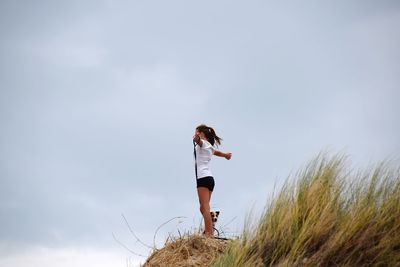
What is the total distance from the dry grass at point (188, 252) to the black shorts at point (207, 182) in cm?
97

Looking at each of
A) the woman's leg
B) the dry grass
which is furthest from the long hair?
the dry grass

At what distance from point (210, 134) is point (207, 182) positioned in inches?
42.0

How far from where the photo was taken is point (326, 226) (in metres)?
5.51

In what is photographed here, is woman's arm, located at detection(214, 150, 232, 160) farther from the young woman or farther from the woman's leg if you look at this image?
the woman's leg

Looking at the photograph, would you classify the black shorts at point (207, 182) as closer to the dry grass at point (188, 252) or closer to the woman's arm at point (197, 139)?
the woman's arm at point (197, 139)

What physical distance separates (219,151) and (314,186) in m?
2.58

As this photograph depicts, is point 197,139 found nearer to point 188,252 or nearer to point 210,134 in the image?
point 210,134

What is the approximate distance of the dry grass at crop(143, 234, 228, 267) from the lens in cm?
648

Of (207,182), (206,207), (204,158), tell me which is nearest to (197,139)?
(204,158)

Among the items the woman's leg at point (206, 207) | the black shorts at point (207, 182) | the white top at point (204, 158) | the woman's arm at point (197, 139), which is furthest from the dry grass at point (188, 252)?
the woman's arm at point (197, 139)

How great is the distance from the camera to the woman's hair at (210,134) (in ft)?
27.6

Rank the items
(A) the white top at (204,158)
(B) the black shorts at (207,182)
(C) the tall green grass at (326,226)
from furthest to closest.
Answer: (A) the white top at (204,158), (B) the black shorts at (207,182), (C) the tall green grass at (326,226)

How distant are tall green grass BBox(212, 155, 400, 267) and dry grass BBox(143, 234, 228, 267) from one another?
42 cm

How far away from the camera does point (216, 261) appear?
604 cm
